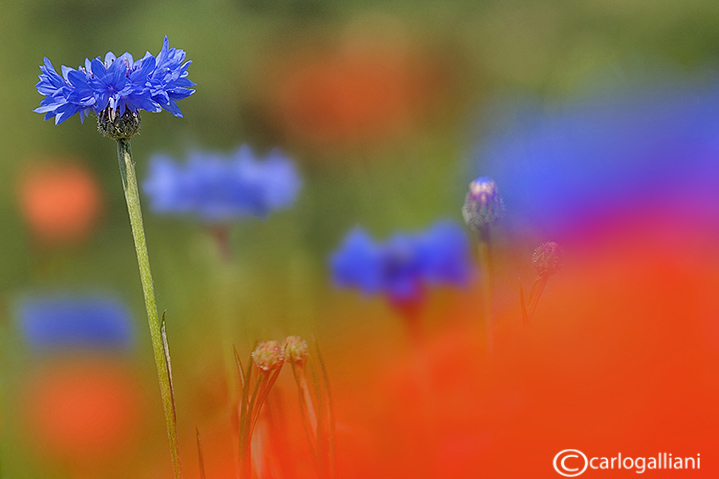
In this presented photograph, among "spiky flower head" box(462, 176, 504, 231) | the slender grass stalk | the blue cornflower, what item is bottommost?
the slender grass stalk

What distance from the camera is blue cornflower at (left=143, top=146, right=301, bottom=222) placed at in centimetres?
79

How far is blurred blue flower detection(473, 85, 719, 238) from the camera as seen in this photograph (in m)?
0.73

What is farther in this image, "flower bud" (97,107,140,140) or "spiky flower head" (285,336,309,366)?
"spiky flower head" (285,336,309,366)

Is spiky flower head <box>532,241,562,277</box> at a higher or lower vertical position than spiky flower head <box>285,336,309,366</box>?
higher

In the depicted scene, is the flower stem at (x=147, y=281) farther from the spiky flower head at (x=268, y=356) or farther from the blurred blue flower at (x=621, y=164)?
the blurred blue flower at (x=621, y=164)

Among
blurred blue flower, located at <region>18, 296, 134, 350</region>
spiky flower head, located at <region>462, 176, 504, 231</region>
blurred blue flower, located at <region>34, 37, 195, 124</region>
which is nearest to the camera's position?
blurred blue flower, located at <region>34, 37, 195, 124</region>

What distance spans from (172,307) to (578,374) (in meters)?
0.40

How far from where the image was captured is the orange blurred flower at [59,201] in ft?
2.69

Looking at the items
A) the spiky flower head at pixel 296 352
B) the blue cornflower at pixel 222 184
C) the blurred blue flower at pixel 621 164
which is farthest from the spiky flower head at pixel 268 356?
the blurred blue flower at pixel 621 164

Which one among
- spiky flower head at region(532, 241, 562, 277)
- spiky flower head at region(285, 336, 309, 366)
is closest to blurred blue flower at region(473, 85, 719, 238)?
spiky flower head at region(532, 241, 562, 277)

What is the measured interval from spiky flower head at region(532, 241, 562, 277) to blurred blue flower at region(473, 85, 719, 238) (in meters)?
0.01

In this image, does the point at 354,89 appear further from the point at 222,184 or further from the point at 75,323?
the point at 75,323

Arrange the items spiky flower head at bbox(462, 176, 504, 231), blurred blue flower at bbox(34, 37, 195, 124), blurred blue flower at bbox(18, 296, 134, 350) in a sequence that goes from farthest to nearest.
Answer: blurred blue flower at bbox(18, 296, 134, 350)
spiky flower head at bbox(462, 176, 504, 231)
blurred blue flower at bbox(34, 37, 195, 124)

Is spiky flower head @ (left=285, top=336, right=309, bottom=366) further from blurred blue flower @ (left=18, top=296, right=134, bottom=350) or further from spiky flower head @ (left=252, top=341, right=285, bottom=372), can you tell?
blurred blue flower @ (left=18, top=296, right=134, bottom=350)
